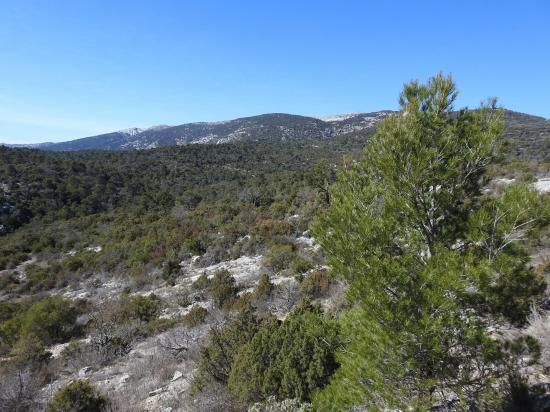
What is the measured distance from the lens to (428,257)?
3.66 meters

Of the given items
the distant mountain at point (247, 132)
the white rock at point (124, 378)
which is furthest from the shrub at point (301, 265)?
the distant mountain at point (247, 132)

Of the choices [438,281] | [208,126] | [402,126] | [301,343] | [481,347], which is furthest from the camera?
[208,126]

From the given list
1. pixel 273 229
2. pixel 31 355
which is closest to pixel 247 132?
pixel 273 229

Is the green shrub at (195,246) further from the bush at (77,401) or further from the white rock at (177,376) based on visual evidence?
the bush at (77,401)

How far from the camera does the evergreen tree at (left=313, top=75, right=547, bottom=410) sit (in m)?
3.26

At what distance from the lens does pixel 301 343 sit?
15.9 feet

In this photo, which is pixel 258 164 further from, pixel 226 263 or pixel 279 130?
pixel 279 130

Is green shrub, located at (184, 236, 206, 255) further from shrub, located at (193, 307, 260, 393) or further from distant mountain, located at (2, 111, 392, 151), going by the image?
distant mountain, located at (2, 111, 392, 151)

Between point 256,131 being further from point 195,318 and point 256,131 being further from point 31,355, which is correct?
point 31,355

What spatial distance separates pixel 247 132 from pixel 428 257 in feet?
351

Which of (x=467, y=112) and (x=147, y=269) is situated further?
(x=147, y=269)

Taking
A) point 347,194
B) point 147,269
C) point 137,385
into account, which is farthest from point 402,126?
point 147,269

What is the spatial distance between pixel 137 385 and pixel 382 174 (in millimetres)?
6283

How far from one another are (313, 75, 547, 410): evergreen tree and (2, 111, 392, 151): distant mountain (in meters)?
78.2
